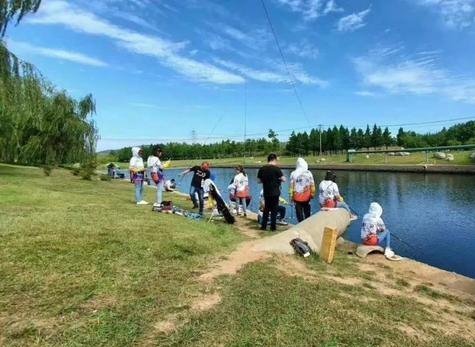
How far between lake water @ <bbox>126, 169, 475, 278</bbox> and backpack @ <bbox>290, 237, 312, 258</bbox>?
5210 millimetres

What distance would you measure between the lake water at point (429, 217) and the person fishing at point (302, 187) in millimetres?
3437

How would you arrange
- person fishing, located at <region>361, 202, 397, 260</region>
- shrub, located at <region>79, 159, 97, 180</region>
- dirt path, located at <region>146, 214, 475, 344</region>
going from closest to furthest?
dirt path, located at <region>146, 214, 475, 344</region> < person fishing, located at <region>361, 202, 397, 260</region> < shrub, located at <region>79, 159, 97, 180</region>

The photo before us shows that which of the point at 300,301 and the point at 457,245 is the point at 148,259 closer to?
the point at 300,301

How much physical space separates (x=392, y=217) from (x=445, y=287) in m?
13.7

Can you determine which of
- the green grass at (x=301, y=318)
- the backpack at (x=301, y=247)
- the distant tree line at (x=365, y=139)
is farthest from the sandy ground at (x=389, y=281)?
the distant tree line at (x=365, y=139)

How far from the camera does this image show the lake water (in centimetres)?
1352

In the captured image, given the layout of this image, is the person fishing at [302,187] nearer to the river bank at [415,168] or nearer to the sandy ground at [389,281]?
the sandy ground at [389,281]

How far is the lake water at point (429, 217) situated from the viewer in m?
13.5

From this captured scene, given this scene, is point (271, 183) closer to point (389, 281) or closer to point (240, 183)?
point (240, 183)

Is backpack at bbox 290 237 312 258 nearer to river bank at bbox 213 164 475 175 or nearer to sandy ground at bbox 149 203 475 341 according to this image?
sandy ground at bbox 149 203 475 341

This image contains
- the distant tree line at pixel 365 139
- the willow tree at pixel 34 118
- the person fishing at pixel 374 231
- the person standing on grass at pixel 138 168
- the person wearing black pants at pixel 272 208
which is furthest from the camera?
the distant tree line at pixel 365 139

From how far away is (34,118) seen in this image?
20969 mm

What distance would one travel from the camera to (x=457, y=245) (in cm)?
1473

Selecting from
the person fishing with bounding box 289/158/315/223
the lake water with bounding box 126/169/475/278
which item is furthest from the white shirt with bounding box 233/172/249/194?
the lake water with bounding box 126/169/475/278
